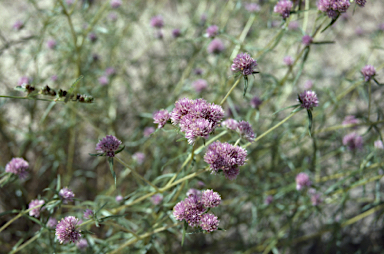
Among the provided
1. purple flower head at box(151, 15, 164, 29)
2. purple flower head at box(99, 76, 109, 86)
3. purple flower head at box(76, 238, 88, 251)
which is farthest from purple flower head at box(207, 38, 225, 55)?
purple flower head at box(76, 238, 88, 251)

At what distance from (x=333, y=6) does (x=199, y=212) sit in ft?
2.57

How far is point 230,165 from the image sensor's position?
0.78 meters

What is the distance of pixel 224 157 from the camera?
2.57 ft

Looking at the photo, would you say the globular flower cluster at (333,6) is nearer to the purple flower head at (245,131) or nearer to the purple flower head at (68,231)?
the purple flower head at (245,131)

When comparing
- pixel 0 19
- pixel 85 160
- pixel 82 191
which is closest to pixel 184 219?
pixel 82 191

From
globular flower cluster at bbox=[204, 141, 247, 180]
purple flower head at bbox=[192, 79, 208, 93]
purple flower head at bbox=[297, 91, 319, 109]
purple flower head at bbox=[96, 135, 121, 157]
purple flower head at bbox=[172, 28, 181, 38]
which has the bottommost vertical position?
globular flower cluster at bbox=[204, 141, 247, 180]

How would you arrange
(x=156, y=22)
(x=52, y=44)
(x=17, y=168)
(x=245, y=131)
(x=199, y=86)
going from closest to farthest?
(x=245, y=131), (x=17, y=168), (x=199, y=86), (x=52, y=44), (x=156, y=22)

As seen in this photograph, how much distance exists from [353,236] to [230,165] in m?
1.46

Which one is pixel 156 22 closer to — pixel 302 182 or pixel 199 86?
pixel 199 86

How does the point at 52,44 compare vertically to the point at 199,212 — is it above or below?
above

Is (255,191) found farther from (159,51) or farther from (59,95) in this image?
(159,51)

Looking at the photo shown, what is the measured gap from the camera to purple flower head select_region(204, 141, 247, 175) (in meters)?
0.78

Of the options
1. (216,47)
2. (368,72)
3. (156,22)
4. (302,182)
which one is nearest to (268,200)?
(302,182)

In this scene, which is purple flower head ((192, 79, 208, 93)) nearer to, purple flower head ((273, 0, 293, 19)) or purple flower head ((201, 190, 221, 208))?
purple flower head ((273, 0, 293, 19))
